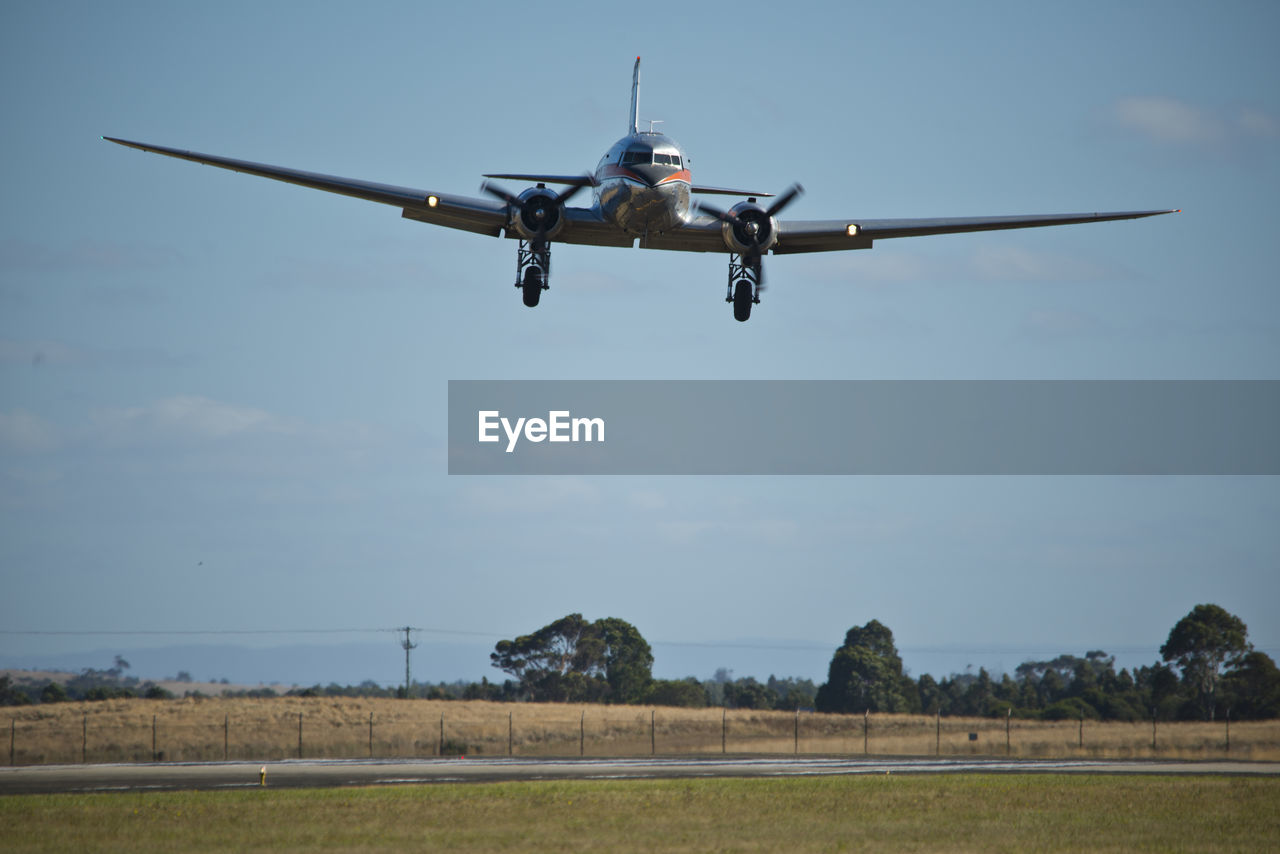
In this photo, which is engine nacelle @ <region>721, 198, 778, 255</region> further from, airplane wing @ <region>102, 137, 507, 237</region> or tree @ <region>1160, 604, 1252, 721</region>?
tree @ <region>1160, 604, 1252, 721</region>

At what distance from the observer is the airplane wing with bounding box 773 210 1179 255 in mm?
30516

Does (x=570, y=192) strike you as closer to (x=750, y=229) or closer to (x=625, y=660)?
(x=750, y=229)

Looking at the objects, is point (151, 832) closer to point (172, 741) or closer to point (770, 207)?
point (770, 207)

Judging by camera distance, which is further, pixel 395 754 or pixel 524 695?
pixel 524 695

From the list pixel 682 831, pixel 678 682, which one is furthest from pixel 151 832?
pixel 678 682

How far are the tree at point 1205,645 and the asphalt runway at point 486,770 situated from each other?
147 ft

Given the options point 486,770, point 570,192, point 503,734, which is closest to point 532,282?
point 570,192

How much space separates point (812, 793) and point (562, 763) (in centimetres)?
1556

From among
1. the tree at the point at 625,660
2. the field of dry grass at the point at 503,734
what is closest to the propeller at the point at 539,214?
the field of dry grass at the point at 503,734

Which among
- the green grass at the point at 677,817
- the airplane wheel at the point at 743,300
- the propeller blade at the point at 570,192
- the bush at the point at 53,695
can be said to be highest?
the propeller blade at the point at 570,192

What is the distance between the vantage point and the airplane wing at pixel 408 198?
28.8m

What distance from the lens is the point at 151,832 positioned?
1062 inches

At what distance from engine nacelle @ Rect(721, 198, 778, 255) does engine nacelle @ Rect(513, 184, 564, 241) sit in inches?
165

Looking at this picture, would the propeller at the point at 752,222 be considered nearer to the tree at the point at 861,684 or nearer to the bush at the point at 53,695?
the tree at the point at 861,684
